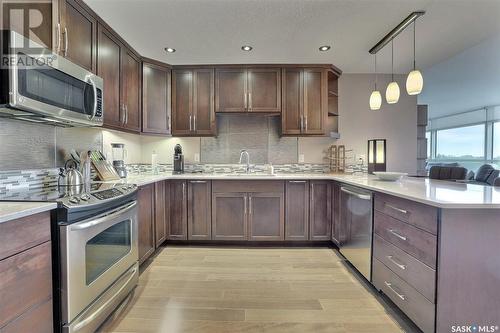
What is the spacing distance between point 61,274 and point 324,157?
10.7 feet

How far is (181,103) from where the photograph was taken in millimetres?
3385

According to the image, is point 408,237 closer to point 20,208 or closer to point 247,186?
point 247,186

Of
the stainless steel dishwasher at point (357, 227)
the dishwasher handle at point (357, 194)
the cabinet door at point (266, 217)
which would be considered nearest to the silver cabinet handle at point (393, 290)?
the stainless steel dishwasher at point (357, 227)

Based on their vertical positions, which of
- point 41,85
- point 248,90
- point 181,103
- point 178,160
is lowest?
point 178,160

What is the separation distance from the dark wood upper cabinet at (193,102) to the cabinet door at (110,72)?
2.83 ft

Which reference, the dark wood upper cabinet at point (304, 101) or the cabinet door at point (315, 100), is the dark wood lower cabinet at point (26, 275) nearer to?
the dark wood upper cabinet at point (304, 101)

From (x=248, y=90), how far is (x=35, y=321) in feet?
9.63

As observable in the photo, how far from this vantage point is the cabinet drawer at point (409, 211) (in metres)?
1.44

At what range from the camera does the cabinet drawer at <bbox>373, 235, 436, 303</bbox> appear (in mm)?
1437

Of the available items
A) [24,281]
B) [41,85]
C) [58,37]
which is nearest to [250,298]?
[24,281]

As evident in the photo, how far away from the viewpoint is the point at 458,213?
1.37 metres

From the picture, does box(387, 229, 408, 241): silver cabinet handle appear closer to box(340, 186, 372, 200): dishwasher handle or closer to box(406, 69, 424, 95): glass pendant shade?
box(340, 186, 372, 200): dishwasher handle

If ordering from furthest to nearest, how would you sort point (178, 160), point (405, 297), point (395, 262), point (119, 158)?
1. point (178, 160)
2. point (119, 158)
3. point (395, 262)
4. point (405, 297)

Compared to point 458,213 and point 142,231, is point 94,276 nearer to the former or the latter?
point 142,231
